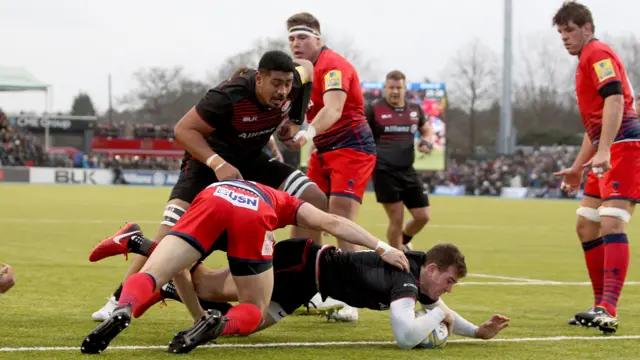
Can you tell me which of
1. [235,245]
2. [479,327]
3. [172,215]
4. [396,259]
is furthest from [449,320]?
[172,215]

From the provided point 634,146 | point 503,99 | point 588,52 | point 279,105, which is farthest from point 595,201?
point 503,99

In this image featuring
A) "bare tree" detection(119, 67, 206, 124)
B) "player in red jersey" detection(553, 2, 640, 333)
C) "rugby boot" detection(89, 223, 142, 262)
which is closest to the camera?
"rugby boot" detection(89, 223, 142, 262)

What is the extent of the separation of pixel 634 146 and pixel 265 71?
2987 mm

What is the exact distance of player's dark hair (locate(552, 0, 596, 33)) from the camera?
7.67m

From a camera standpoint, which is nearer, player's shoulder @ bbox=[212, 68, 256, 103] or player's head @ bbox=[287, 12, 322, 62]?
player's shoulder @ bbox=[212, 68, 256, 103]

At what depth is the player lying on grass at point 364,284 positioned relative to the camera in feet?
20.1

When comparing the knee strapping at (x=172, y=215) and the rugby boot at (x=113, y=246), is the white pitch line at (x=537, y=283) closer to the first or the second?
the knee strapping at (x=172, y=215)

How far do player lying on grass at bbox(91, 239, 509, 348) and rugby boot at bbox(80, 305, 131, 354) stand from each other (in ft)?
3.00

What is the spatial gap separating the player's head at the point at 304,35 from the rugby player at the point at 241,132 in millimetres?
857

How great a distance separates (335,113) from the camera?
8523mm

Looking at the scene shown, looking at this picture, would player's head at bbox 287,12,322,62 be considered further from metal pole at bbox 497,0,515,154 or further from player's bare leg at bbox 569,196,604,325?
metal pole at bbox 497,0,515,154

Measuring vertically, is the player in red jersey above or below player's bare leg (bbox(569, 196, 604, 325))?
above

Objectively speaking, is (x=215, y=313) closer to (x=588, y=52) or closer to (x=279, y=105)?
(x=279, y=105)

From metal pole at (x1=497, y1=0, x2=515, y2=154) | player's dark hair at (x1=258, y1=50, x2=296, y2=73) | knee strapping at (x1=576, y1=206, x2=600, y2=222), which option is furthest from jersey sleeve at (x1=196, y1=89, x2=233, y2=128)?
metal pole at (x1=497, y1=0, x2=515, y2=154)
